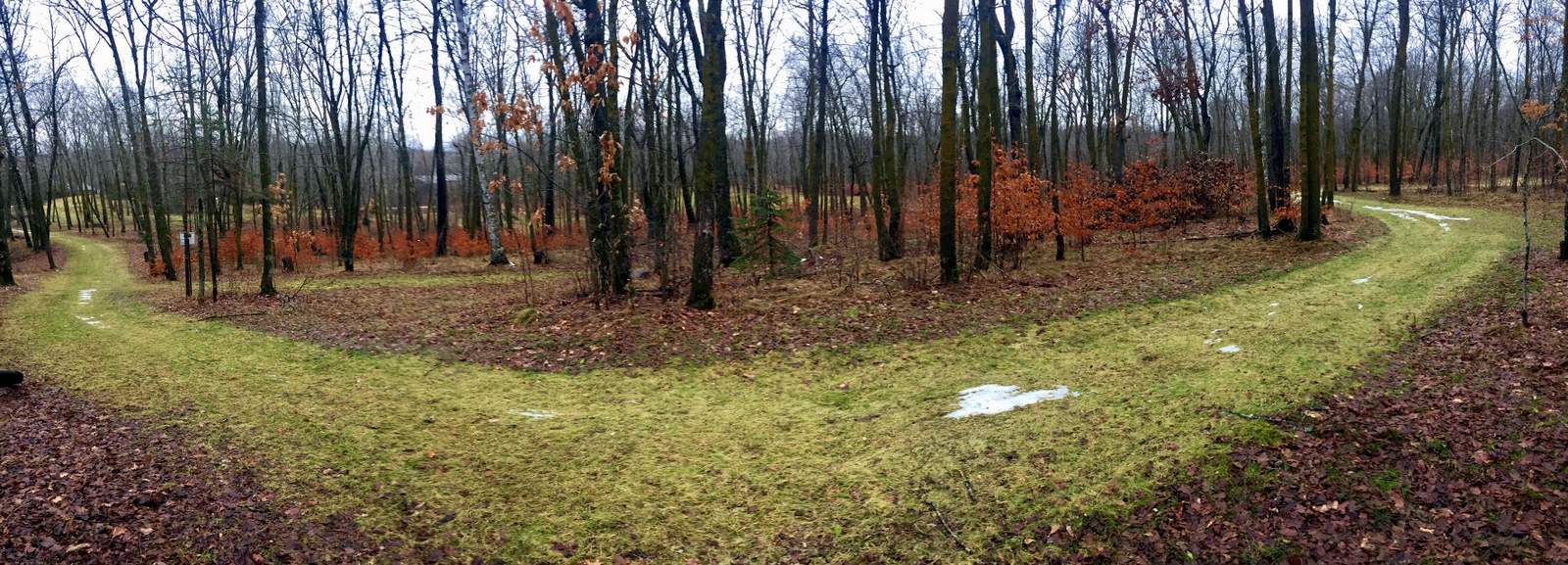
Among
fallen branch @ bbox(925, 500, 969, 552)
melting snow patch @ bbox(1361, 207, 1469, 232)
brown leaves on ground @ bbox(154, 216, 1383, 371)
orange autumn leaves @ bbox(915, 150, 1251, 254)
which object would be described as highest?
orange autumn leaves @ bbox(915, 150, 1251, 254)

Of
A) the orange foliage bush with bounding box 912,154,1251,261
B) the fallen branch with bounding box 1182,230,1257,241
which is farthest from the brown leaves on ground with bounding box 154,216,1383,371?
the fallen branch with bounding box 1182,230,1257,241

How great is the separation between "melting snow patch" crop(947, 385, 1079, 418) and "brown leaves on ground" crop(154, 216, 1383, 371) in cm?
231

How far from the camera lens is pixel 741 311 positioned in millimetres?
10648

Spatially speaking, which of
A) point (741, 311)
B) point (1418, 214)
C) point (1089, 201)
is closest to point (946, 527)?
point (741, 311)

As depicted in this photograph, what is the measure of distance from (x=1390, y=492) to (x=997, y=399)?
2.90 m

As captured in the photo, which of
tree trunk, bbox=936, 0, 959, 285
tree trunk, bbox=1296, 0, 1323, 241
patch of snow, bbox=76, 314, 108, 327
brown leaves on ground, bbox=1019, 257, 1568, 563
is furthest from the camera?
tree trunk, bbox=1296, 0, 1323, 241

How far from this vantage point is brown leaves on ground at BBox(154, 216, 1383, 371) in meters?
9.22

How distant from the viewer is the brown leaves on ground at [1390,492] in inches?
145

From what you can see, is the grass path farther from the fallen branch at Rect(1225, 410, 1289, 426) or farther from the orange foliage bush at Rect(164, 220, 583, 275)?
the orange foliage bush at Rect(164, 220, 583, 275)

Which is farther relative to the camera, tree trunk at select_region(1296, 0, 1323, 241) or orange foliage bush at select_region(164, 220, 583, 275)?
orange foliage bush at select_region(164, 220, 583, 275)

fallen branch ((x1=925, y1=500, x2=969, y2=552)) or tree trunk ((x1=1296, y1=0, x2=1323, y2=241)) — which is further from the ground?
tree trunk ((x1=1296, y1=0, x2=1323, y2=241))

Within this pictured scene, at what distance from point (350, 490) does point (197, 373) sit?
450cm

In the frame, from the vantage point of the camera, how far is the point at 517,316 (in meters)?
10.7

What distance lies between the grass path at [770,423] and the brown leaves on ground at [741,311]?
59cm
